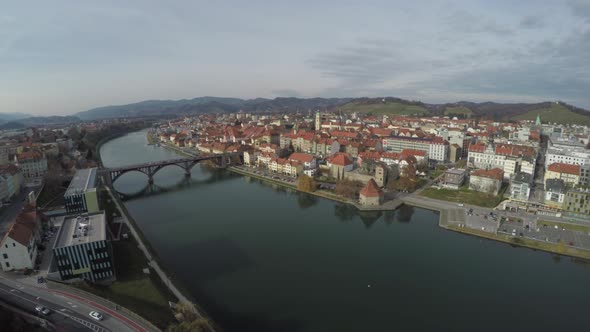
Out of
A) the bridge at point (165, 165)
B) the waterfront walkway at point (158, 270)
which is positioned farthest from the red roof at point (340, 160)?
the waterfront walkway at point (158, 270)

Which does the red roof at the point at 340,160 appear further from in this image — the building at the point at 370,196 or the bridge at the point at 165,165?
the bridge at the point at 165,165

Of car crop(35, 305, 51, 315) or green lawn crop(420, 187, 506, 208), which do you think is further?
green lawn crop(420, 187, 506, 208)

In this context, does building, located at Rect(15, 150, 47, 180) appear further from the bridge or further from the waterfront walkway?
the waterfront walkway

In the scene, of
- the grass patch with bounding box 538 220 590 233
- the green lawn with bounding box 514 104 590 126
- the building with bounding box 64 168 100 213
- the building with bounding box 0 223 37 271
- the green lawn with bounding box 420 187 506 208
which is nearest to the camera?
the building with bounding box 0 223 37 271

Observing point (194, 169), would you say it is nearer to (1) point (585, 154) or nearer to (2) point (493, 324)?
(2) point (493, 324)

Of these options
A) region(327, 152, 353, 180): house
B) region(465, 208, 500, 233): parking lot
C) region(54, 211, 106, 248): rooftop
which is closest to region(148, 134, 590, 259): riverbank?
region(465, 208, 500, 233): parking lot

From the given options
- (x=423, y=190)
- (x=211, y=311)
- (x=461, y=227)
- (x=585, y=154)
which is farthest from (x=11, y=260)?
(x=585, y=154)

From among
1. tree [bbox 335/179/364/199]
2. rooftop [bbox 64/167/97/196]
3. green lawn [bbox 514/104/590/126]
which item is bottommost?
tree [bbox 335/179/364/199]
